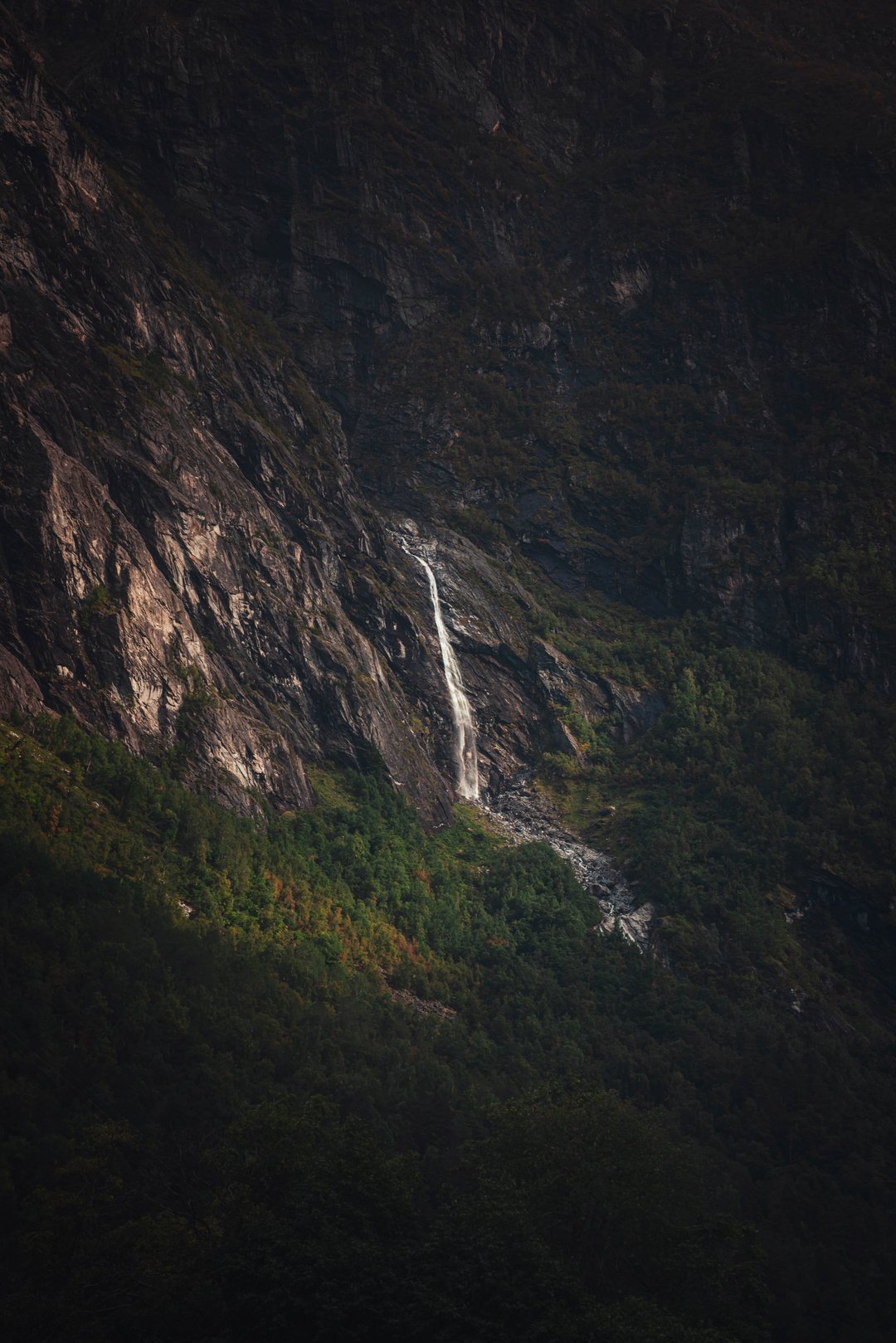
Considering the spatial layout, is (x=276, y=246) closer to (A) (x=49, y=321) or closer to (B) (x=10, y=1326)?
(A) (x=49, y=321)

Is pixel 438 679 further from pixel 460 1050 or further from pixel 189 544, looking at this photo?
pixel 460 1050

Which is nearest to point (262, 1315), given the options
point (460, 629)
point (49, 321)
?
point (49, 321)

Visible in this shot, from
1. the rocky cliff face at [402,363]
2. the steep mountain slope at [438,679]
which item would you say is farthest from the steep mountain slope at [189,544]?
the steep mountain slope at [438,679]

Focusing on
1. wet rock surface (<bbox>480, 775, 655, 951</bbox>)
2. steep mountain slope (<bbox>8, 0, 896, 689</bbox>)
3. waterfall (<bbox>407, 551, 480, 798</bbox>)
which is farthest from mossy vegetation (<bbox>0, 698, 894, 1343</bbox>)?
steep mountain slope (<bbox>8, 0, 896, 689</bbox>)

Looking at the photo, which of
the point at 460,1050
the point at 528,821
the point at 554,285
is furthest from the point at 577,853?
the point at 554,285

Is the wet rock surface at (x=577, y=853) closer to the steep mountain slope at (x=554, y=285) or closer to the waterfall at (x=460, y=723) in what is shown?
the waterfall at (x=460, y=723)

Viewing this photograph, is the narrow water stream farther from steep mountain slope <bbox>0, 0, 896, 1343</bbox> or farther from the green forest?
the green forest
